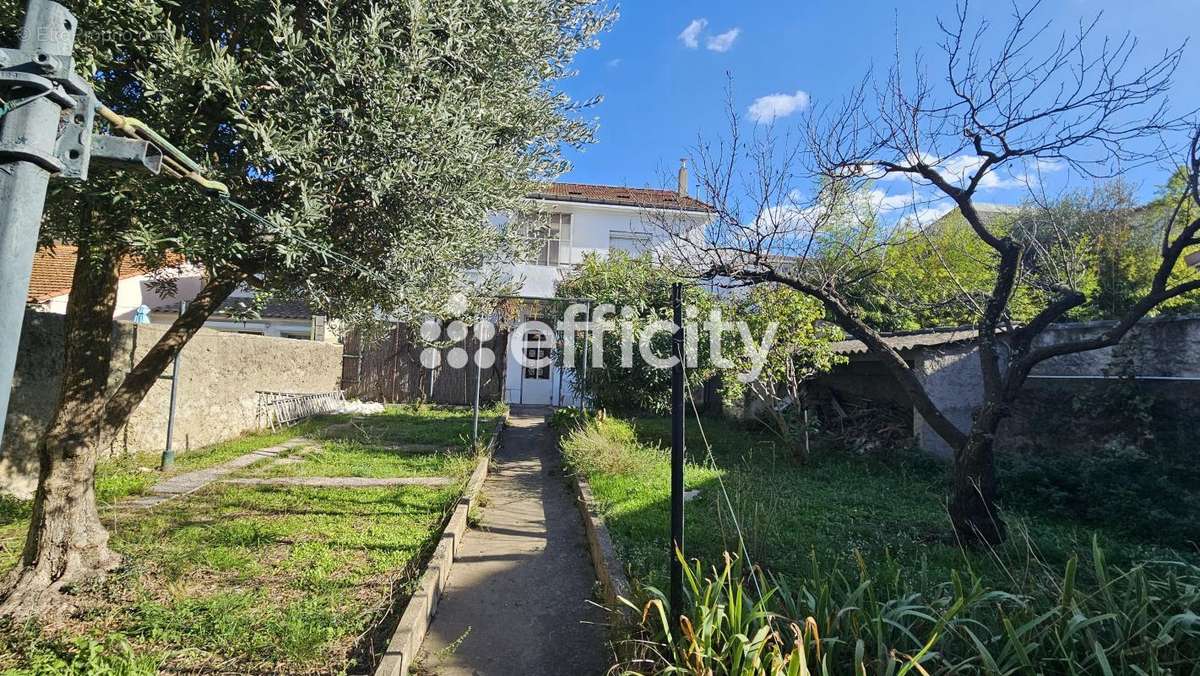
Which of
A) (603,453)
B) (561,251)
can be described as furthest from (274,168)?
(561,251)

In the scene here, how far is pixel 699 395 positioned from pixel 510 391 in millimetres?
5729

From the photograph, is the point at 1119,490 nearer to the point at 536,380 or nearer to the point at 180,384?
the point at 180,384

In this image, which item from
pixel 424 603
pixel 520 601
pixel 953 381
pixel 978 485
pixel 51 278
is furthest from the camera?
pixel 51 278

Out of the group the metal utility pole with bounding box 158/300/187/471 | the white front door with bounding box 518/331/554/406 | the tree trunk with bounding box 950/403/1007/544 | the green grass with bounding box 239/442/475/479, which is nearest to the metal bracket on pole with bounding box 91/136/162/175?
the tree trunk with bounding box 950/403/1007/544

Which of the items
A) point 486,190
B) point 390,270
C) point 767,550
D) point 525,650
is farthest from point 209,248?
point 767,550

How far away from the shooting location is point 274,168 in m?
3.38

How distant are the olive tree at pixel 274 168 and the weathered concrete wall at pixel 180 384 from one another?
2686 millimetres

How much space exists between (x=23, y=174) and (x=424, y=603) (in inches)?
127

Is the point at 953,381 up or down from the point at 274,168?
down

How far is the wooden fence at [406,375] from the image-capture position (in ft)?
52.0

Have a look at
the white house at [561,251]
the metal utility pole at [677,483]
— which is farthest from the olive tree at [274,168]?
the white house at [561,251]

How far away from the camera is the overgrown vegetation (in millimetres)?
2418

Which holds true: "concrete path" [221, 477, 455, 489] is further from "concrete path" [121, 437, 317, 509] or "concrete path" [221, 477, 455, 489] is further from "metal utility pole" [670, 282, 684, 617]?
"metal utility pole" [670, 282, 684, 617]

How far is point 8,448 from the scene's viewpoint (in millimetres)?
5758
